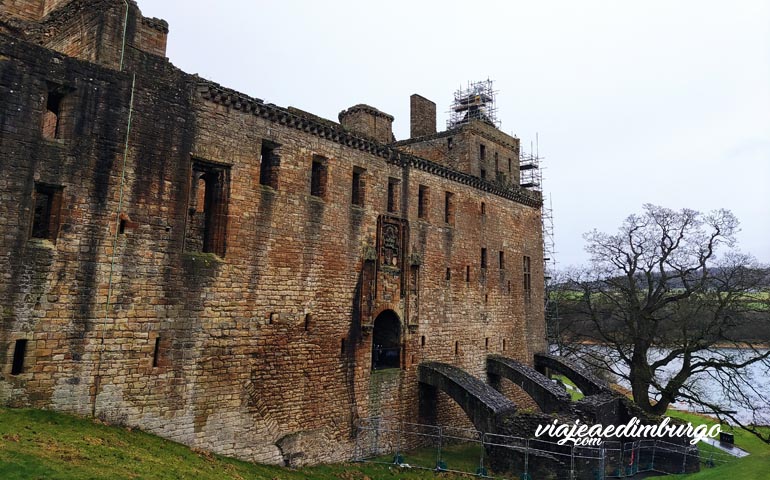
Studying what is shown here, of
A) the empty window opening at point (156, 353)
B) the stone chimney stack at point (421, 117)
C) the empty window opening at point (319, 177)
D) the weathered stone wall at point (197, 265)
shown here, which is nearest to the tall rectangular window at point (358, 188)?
the weathered stone wall at point (197, 265)

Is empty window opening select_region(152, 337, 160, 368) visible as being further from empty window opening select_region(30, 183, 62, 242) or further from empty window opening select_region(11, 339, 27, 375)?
empty window opening select_region(30, 183, 62, 242)

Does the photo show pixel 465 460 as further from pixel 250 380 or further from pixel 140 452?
pixel 140 452

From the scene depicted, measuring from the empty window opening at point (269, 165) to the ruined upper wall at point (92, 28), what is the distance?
3.71 meters

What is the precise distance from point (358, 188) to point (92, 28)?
9006 millimetres

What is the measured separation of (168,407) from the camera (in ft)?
40.6

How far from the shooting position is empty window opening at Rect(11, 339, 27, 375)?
33.7 ft

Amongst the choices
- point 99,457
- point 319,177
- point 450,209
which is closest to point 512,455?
point 450,209

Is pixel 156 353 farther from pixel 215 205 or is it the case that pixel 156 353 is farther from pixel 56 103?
pixel 56 103

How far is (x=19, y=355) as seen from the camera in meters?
10.4

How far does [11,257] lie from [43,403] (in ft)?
9.91

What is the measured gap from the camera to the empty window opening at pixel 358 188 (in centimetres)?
1811

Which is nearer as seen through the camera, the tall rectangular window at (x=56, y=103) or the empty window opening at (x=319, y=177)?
the tall rectangular window at (x=56, y=103)

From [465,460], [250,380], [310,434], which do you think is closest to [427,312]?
[465,460]

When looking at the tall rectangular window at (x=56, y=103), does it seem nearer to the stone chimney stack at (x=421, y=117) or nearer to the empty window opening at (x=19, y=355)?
the empty window opening at (x=19, y=355)
